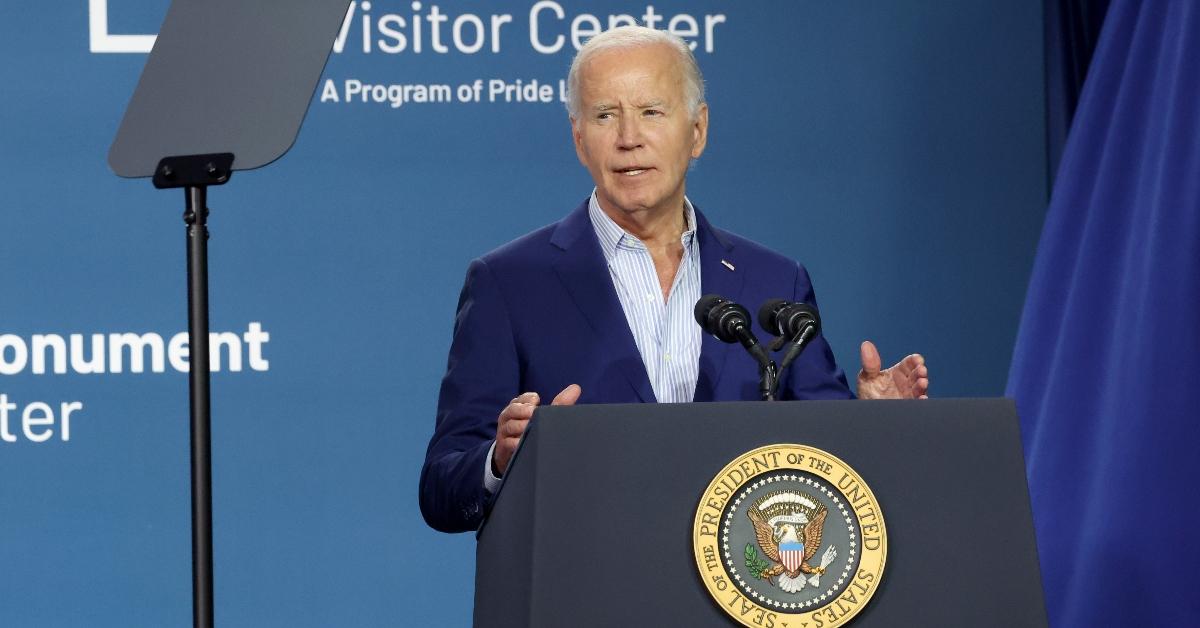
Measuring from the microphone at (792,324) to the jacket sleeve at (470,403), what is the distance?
0.39 meters

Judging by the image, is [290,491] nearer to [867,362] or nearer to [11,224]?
[11,224]

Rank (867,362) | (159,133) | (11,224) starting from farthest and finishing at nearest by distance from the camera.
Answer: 1. (11,224)
2. (867,362)
3. (159,133)

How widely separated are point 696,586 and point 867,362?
0.61m

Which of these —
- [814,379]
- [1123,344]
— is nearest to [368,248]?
[814,379]

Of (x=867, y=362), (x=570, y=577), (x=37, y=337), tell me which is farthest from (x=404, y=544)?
(x=570, y=577)

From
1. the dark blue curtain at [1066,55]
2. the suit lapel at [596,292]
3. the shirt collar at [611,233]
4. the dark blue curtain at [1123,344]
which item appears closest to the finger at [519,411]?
the suit lapel at [596,292]

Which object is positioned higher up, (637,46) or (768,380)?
(637,46)

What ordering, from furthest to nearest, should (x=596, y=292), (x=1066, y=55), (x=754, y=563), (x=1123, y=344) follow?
(x=1066, y=55) < (x=1123, y=344) < (x=596, y=292) < (x=754, y=563)

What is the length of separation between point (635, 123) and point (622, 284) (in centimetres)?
24

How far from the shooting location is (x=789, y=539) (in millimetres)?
1385

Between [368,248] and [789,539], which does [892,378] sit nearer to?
[789,539]

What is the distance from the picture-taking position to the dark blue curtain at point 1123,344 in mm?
3004

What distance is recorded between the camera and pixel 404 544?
347 centimetres

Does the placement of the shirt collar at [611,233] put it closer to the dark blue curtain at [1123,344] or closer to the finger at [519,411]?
the finger at [519,411]
